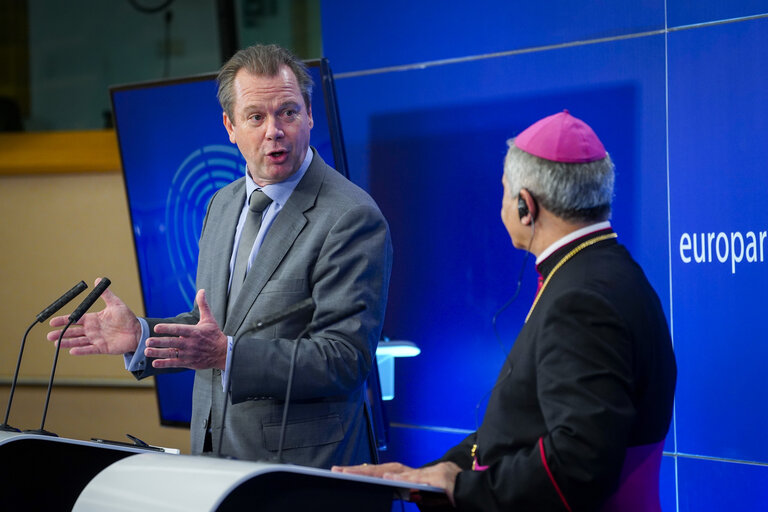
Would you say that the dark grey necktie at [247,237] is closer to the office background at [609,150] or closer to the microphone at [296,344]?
the microphone at [296,344]

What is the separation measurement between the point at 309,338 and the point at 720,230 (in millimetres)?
1456

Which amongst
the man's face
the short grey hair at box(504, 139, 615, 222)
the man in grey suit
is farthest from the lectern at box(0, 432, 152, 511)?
the short grey hair at box(504, 139, 615, 222)

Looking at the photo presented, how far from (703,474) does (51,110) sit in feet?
14.9

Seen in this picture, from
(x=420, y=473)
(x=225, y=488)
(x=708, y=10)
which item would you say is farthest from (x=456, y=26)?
(x=225, y=488)

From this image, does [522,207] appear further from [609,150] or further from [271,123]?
[609,150]

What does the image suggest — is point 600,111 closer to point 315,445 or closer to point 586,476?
point 315,445

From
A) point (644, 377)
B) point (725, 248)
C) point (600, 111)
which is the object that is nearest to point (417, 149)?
point (600, 111)

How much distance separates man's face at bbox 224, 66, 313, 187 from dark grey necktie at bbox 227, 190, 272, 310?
6 centimetres

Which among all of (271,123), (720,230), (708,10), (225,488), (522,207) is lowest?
(225,488)

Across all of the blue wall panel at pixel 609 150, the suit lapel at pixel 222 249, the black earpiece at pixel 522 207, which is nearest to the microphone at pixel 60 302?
the suit lapel at pixel 222 249

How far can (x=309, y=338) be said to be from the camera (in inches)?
91.7

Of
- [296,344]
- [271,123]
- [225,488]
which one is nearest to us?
[225,488]

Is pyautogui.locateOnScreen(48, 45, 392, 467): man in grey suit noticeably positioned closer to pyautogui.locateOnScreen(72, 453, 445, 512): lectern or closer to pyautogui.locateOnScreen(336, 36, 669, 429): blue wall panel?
pyautogui.locateOnScreen(72, 453, 445, 512): lectern

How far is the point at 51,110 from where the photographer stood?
583 cm
